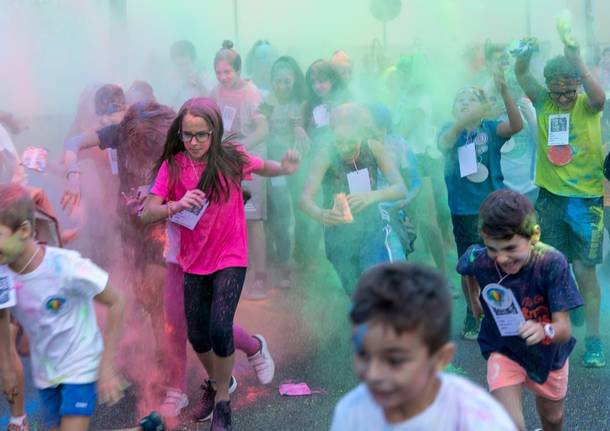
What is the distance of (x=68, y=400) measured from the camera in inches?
99.9

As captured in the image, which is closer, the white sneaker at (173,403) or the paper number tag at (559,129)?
the white sneaker at (173,403)

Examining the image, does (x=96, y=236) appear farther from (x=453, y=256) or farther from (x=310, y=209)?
(x=453, y=256)

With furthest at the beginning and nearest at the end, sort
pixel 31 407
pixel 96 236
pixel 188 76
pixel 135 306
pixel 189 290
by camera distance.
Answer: pixel 188 76 < pixel 96 236 < pixel 135 306 < pixel 31 407 < pixel 189 290

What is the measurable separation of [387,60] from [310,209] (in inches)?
98.9

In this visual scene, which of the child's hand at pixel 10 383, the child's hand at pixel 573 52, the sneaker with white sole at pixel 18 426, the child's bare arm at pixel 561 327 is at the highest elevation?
the child's hand at pixel 573 52

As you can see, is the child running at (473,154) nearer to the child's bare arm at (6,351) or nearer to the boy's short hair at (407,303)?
the child's bare arm at (6,351)

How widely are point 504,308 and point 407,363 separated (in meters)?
1.21

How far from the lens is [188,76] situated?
5707mm

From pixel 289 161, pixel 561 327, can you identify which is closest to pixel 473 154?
pixel 289 161

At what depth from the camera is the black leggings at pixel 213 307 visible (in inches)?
124

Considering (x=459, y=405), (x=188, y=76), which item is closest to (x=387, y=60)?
(x=188, y=76)

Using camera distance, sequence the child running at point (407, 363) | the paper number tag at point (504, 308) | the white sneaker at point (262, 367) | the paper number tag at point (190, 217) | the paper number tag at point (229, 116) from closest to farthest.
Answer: the child running at point (407, 363) → the paper number tag at point (504, 308) → the paper number tag at point (190, 217) → the white sneaker at point (262, 367) → the paper number tag at point (229, 116)

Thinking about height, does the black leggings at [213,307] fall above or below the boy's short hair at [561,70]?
below

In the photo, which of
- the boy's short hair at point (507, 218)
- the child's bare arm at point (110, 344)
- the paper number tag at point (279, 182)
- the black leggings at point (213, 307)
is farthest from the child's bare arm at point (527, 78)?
the child's bare arm at point (110, 344)
